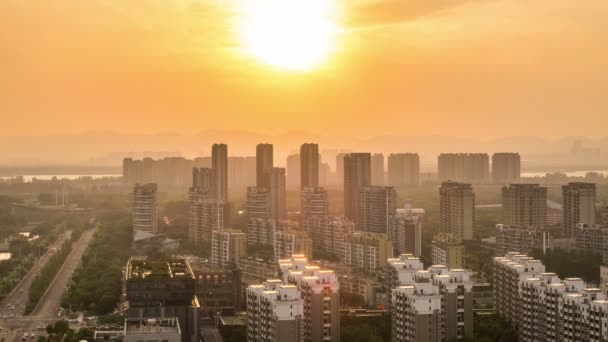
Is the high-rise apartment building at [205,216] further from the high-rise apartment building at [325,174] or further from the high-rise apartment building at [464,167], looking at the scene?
the high-rise apartment building at [464,167]

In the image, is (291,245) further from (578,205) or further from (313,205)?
(578,205)

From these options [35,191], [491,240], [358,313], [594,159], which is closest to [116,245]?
[491,240]

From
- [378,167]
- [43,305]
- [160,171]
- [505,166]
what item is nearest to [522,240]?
[43,305]

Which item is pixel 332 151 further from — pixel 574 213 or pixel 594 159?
pixel 574 213

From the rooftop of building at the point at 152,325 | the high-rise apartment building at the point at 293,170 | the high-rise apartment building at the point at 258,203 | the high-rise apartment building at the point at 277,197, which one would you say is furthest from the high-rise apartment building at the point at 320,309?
the high-rise apartment building at the point at 293,170

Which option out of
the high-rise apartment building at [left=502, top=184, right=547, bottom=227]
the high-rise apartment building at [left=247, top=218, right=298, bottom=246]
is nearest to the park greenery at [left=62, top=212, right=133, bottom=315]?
the high-rise apartment building at [left=247, top=218, right=298, bottom=246]

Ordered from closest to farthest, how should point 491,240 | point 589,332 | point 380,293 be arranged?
point 589,332 < point 380,293 < point 491,240
